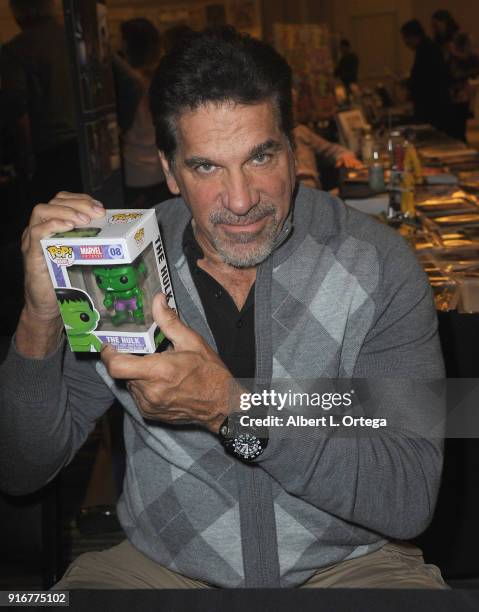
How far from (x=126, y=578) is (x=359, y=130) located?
13.6ft

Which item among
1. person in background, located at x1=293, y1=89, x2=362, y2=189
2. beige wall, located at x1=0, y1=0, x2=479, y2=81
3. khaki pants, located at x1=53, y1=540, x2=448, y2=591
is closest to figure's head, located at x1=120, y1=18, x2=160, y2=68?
person in background, located at x1=293, y1=89, x2=362, y2=189

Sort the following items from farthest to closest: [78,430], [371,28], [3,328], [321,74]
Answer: [371,28]
[321,74]
[3,328]
[78,430]

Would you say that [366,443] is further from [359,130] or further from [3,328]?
[359,130]

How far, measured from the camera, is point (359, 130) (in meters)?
4.93

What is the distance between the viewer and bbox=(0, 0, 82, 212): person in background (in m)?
2.21

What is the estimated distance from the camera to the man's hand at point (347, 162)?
3.96 meters

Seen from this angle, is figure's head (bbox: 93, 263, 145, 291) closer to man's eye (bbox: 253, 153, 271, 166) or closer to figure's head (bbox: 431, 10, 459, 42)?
man's eye (bbox: 253, 153, 271, 166)

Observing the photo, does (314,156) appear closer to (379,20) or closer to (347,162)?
(347,162)

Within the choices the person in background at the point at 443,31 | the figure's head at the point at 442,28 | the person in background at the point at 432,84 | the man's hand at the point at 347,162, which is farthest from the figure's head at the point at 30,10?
the figure's head at the point at 442,28

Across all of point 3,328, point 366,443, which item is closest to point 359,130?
point 3,328

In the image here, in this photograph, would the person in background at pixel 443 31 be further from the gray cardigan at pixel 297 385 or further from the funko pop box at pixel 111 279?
the funko pop box at pixel 111 279

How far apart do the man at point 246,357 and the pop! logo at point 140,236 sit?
26 centimetres

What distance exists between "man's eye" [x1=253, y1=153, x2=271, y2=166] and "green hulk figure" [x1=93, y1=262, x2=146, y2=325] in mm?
400

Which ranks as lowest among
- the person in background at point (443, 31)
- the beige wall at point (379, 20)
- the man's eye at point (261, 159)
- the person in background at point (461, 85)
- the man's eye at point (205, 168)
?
the beige wall at point (379, 20)
